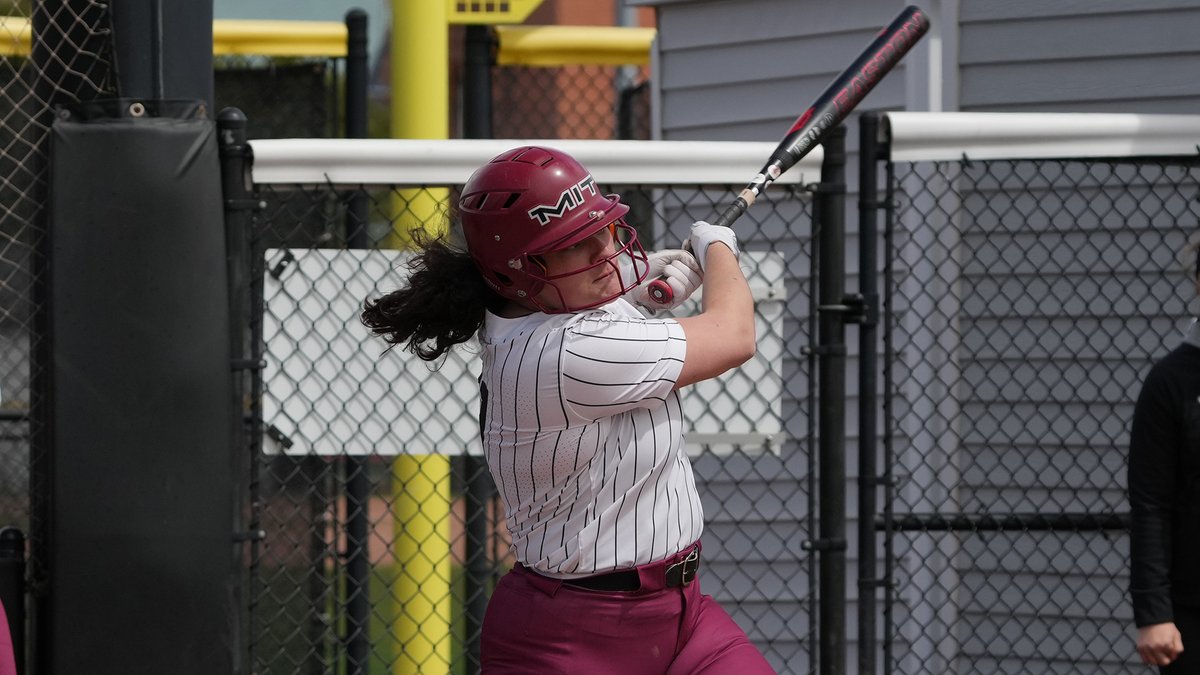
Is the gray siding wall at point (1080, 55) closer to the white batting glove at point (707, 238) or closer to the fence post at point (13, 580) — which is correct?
the white batting glove at point (707, 238)

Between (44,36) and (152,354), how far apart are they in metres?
0.89

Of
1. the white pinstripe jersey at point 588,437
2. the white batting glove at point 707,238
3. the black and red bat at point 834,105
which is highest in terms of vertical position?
the black and red bat at point 834,105

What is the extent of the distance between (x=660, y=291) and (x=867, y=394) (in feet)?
2.98

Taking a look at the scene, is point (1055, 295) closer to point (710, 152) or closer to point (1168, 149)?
point (1168, 149)

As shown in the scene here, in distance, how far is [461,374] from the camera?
11.6 ft

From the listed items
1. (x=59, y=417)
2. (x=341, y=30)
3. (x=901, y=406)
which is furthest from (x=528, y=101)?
(x=59, y=417)

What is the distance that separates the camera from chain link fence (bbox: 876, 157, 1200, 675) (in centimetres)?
482

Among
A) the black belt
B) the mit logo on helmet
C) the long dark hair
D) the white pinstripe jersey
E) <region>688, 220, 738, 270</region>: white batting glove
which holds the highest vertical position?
the mit logo on helmet

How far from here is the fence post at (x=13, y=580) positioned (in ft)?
10.8

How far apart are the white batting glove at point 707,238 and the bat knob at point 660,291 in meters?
0.08

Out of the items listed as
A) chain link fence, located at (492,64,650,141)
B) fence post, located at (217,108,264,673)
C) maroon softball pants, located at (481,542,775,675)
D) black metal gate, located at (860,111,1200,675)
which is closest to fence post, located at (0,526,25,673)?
fence post, located at (217,108,264,673)

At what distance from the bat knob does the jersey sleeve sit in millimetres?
267

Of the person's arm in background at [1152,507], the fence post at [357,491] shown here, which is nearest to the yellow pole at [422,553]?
the fence post at [357,491]

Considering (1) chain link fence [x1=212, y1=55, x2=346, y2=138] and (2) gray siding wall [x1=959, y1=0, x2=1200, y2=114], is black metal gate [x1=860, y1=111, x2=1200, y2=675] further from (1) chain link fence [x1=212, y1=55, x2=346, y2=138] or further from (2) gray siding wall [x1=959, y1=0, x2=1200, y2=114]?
(1) chain link fence [x1=212, y1=55, x2=346, y2=138]
